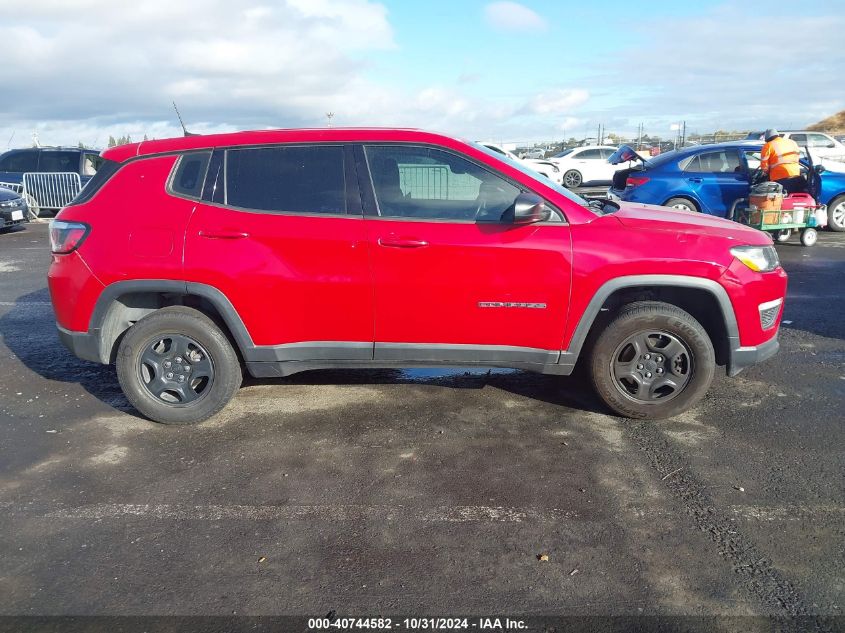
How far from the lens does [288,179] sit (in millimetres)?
4059

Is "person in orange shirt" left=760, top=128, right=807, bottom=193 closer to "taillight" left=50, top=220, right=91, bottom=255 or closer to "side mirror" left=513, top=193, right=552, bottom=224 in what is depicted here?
"side mirror" left=513, top=193, right=552, bottom=224

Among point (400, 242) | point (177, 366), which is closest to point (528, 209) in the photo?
point (400, 242)

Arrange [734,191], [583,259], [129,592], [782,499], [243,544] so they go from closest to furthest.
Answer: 1. [129,592]
2. [243,544]
3. [782,499]
4. [583,259]
5. [734,191]

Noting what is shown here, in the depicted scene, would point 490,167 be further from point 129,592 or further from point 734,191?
point 734,191

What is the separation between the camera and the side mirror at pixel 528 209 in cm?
377

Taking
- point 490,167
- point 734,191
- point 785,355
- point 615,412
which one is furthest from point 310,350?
point 734,191

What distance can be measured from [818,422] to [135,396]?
4.48 meters

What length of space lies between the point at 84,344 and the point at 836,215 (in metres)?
12.5

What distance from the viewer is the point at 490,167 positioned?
3982 millimetres

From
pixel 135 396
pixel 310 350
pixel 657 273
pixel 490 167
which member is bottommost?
pixel 135 396

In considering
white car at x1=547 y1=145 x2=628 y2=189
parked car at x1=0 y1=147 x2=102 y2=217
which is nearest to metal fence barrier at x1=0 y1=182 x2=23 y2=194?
parked car at x1=0 y1=147 x2=102 y2=217

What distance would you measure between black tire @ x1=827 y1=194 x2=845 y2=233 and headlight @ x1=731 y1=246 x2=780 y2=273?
930 cm

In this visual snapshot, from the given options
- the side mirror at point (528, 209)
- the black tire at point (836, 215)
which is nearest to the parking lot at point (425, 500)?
the side mirror at point (528, 209)

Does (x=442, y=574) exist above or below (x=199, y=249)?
below
